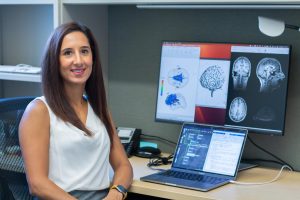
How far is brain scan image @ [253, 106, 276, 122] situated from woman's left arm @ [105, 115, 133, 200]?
0.55m

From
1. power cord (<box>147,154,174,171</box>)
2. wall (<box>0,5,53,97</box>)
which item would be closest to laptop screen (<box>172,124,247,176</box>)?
power cord (<box>147,154,174,171</box>)

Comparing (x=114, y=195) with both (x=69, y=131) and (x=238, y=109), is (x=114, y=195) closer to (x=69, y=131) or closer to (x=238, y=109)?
(x=69, y=131)

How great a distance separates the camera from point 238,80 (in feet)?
6.39

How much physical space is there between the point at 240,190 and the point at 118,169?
438 mm

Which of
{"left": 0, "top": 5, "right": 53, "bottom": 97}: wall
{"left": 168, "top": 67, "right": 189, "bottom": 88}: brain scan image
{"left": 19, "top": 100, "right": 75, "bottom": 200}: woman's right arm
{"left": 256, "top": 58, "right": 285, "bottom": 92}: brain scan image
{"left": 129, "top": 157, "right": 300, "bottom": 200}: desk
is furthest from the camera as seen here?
{"left": 0, "top": 5, "right": 53, "bottom": 97}: wall

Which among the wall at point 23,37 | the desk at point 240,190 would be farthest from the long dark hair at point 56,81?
the wall at point 23,37

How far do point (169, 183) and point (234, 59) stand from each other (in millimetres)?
590

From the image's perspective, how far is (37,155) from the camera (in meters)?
1.49

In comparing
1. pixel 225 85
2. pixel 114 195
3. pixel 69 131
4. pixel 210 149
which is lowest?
pixel 114 195

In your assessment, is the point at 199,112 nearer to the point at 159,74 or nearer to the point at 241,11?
the point at 159,74

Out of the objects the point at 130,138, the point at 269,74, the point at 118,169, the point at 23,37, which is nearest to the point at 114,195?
the point at 118,169

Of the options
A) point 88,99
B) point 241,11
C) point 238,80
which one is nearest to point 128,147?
point 88,99

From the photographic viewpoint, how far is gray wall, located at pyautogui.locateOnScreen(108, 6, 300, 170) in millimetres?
1962

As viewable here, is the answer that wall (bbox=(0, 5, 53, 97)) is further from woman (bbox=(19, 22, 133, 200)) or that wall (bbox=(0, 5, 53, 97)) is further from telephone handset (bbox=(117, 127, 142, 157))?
woman (bbox=(19, 22, 133, 200))
